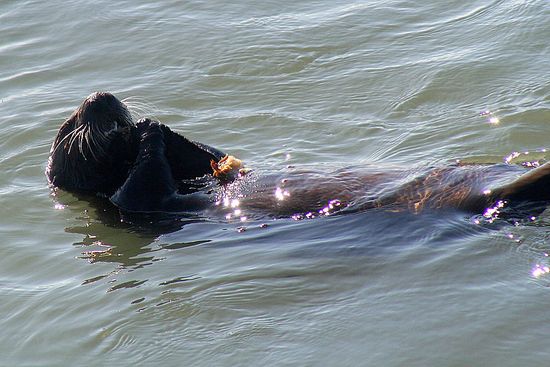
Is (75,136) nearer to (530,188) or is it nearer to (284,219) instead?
(284,219)

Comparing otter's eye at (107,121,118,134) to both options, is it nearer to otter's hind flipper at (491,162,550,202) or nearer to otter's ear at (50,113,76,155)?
otter's ear at (50,113,76,155)

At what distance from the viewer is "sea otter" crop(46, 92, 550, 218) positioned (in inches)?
239

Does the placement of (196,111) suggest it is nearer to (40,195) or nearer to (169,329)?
(40,195)

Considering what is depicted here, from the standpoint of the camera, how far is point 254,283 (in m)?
5.70

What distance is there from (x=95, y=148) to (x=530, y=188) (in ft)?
9.46

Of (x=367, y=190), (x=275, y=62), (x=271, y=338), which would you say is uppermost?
(x=275, y=62)

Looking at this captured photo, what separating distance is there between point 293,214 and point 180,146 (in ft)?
3.37

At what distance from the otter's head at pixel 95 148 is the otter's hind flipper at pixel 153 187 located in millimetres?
229

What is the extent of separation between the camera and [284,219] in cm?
638

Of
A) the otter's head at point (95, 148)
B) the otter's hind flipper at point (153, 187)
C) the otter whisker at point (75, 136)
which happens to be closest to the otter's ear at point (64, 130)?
the otter's head at point (95, 148)

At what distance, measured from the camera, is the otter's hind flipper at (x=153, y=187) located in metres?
6.73

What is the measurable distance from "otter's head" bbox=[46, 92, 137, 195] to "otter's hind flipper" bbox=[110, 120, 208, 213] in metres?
0.23

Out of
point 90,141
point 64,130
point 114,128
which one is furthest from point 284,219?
point 64,130

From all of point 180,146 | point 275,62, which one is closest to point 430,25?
point 275,62
